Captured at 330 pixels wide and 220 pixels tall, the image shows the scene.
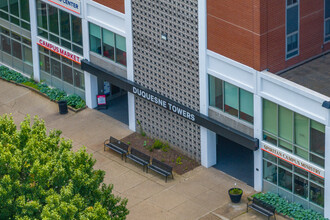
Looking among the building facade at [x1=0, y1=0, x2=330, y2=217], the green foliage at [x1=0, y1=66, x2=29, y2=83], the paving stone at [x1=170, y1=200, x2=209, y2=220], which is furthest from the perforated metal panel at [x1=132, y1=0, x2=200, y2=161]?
the green foliage at [x1=0, y1=66, x2=29, y2=83]

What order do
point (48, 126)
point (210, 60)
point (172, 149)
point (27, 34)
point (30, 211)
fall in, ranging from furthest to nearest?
1. point (27, 34)
2. point (48, 126)
3. point (172, 149)
4. point (210, 60)
5. point (30, 211)

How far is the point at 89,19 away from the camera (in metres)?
56.9

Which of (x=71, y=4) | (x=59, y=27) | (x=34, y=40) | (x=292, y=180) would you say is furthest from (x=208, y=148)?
(x=34, y=40)

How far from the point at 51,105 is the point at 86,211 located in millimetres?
21230

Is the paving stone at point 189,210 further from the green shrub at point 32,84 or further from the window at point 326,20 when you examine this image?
the green shrub at point 32,84

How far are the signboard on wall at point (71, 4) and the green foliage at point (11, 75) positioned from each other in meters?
6.99

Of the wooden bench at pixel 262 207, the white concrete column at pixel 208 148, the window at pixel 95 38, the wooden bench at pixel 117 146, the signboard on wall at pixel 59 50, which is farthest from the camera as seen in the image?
the signboard on wall at pixel 59 50

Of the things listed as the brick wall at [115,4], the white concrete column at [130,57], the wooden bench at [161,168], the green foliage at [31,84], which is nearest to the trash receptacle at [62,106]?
the green foliage at [31,84]

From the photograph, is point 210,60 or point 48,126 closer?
point 210,60

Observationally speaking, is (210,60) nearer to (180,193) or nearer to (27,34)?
(180,193)

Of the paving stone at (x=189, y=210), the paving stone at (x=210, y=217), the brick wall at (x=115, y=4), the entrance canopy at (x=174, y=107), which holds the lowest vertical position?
the paving stone at (x=210, y=217)

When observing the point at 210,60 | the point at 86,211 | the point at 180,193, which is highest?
the point at 210,60

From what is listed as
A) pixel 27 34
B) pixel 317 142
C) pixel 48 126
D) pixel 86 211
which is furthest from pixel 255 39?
pixel 27 34

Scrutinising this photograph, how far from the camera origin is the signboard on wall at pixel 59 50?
59125mm
